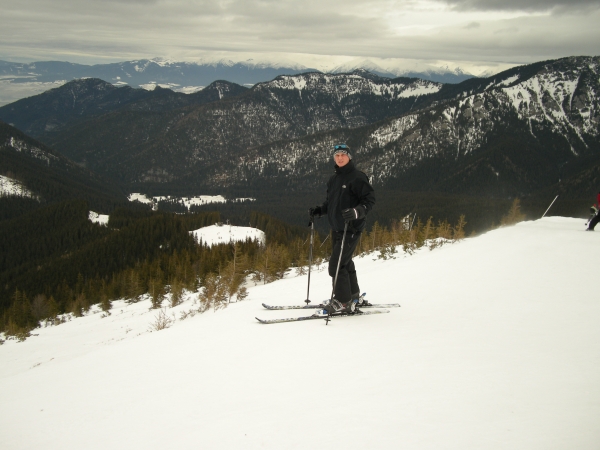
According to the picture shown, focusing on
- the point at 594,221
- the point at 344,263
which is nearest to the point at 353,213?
the point at 344,263

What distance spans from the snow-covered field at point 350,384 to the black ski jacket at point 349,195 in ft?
6.94

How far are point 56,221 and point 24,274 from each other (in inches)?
1645

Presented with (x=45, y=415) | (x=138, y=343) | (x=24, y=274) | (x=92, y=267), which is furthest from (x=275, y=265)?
(x=24, y=274)

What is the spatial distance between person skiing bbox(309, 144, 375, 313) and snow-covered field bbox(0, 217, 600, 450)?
2.07 feet

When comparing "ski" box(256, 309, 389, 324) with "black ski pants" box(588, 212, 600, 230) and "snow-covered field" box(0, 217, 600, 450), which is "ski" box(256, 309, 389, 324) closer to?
"snow-covered field" box(0, 217, 600, 450)

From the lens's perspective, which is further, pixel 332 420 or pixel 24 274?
pixel 24 274

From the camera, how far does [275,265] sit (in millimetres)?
42156

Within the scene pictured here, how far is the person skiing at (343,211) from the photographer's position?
7.71m

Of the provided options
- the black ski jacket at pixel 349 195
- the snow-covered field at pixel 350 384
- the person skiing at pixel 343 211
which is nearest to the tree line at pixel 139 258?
the person skiing at pixel 343 211

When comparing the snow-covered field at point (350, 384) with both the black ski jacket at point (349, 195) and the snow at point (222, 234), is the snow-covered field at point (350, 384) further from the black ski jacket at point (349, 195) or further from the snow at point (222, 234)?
the snow at point (222, 234)

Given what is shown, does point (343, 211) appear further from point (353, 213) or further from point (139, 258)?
point (139, 258)

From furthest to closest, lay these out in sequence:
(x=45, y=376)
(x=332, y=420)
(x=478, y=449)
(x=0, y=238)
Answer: (x=0, y=238)
(x=45, y=376)
(x=332, y=420)
(x=478, y=449)

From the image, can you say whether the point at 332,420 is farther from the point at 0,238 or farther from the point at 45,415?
the point at 0,238

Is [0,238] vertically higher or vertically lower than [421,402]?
lower
